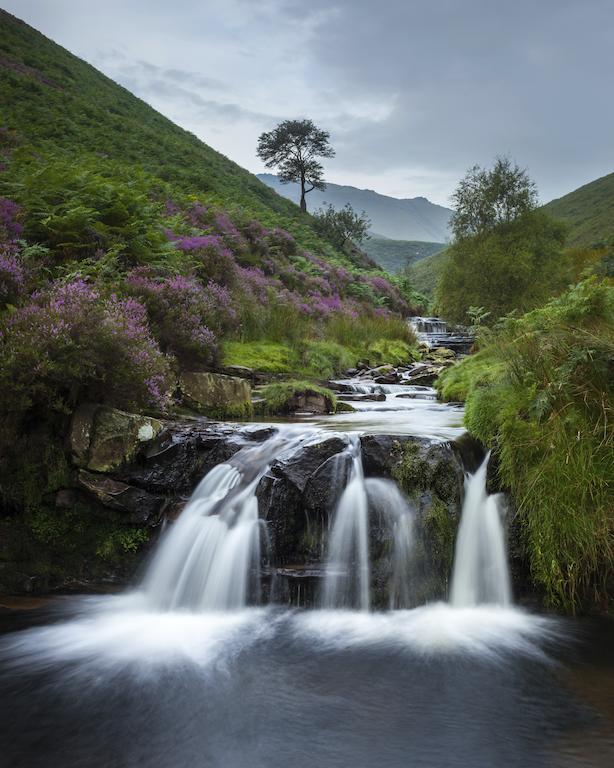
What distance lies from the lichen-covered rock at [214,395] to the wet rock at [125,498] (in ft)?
7.45

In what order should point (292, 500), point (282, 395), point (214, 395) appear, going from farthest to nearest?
1. point (282, 395)
2. point (214, 395)
3. point (292, 500)

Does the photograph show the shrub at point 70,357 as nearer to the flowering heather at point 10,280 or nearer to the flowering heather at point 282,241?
the flowering heather at point 10,280

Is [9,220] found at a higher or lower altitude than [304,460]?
higher

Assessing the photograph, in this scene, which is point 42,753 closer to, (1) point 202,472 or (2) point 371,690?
(2) point 371,690

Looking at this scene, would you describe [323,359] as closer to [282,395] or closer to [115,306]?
[282,395]

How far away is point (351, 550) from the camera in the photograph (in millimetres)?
4820

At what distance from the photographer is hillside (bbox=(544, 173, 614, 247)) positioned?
80938 millimetres

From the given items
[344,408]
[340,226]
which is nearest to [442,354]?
[344,408]

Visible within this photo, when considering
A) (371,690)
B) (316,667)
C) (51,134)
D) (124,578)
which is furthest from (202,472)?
(51,134)

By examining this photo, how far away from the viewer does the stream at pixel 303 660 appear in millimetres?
2930

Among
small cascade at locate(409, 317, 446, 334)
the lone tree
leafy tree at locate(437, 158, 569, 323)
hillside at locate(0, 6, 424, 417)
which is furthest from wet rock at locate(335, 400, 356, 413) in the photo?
the lone tree

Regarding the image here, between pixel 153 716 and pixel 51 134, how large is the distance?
23.5 metres

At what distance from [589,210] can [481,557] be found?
118 m

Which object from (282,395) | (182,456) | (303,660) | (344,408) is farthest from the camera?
(344,408)
